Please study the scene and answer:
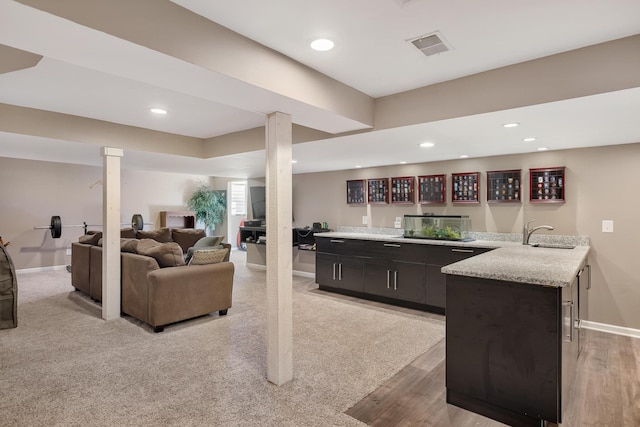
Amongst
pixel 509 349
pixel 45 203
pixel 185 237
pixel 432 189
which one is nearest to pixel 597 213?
pixel 432 189

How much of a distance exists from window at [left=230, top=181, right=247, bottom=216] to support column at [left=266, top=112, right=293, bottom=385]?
7.97 metres

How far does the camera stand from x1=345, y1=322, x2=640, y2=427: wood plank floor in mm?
2146

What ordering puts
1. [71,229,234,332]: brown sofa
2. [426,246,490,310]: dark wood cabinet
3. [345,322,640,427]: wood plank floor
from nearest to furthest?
[345,322,640,427]: wood plank floor → [71,229,234,332]: brown sofa → [426,246,490,310]: dark wood cabinet

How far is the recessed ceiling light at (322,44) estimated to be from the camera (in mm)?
2021

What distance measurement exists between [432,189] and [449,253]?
118cm

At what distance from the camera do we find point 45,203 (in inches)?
275

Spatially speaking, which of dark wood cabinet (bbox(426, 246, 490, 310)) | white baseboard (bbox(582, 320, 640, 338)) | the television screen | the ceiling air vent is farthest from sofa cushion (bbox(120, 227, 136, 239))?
white baseboard (bbox(582, 320, 640, 338))

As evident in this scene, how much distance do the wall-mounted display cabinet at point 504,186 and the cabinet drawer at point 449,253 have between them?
858mm

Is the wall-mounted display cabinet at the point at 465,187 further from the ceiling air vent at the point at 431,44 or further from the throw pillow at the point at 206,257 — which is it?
the throw pillow at the point at 206,257

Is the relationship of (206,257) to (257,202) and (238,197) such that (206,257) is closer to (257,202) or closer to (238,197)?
(257,202)

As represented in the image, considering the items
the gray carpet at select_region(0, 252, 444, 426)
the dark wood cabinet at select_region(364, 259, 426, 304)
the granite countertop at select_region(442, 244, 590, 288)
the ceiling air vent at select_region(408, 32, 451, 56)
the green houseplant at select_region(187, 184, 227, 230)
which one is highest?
the ceiling air vent at select_region(408, 32, 451, 56)

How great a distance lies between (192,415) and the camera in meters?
2.16

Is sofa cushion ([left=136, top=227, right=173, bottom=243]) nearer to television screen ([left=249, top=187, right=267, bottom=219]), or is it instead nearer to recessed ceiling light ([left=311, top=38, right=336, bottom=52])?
television screen ([left=249, top=187, right=267, bottom=219])

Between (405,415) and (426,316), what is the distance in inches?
83.3
